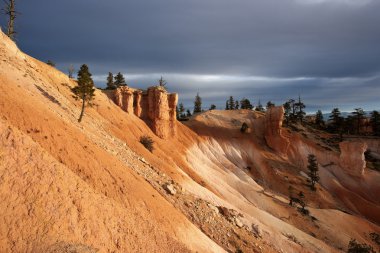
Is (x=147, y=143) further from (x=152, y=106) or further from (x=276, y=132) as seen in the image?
(x=276, y=132)

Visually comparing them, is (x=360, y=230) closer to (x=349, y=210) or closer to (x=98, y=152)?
(x=349, y=210)

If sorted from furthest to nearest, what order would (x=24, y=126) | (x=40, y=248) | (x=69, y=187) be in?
(x=24, y=126)
(x=69, y=187)
(x=40, y=248)

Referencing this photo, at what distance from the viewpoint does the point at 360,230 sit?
51.7 metres

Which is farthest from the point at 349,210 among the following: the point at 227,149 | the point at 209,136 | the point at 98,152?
the point at 98,152

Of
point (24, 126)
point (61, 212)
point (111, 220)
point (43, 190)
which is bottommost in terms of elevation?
point (111, 220)

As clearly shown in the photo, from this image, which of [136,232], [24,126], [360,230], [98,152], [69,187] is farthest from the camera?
[360,230]

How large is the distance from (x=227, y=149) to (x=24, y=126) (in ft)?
178

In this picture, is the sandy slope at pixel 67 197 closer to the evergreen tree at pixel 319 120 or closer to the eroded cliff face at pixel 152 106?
the eroded cliff face at pixel 152 106

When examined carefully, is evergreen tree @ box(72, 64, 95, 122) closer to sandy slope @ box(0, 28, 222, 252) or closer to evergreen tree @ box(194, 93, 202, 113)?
sandy slope @ box(0, 28, 222, 252)

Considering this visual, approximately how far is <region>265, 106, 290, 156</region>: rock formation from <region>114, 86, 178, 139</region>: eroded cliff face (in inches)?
1145

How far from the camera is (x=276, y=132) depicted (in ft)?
254

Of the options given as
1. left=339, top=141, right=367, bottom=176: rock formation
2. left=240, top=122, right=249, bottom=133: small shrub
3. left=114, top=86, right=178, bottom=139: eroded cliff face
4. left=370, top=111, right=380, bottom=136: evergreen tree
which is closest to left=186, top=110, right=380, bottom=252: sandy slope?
left=240, top=122, right=249, bottom=133: small shrub

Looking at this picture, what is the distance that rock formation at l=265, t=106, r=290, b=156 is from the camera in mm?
76188

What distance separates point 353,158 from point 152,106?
165ft
